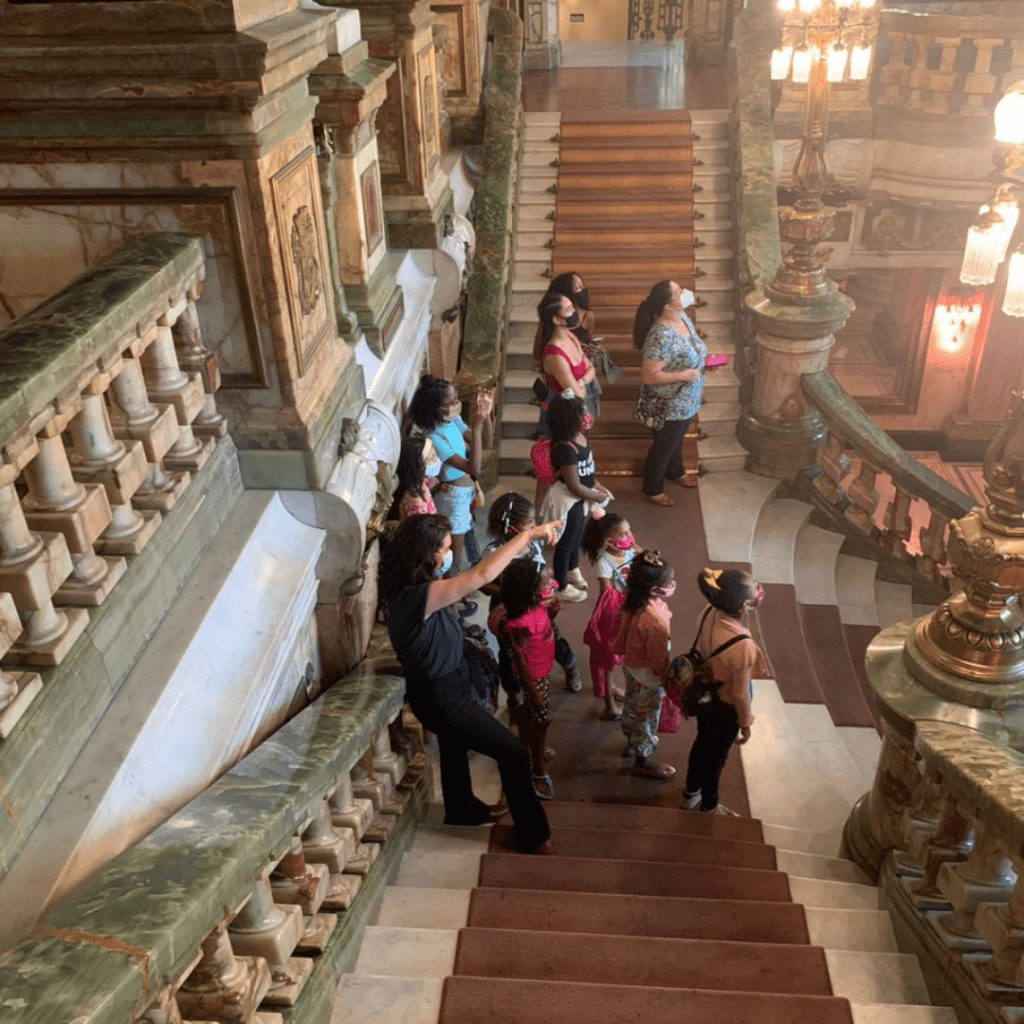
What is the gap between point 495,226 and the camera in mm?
7648

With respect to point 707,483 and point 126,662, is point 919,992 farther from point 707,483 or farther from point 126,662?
point 707,483

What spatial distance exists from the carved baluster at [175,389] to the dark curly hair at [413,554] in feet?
2.45

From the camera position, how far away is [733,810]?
4.77m

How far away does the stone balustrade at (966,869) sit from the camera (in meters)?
2.92

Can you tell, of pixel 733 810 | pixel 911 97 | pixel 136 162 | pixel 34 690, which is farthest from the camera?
pixel 911 97

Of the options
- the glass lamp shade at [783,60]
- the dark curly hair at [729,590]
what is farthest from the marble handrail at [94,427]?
the glass lamp shade at [783,60]

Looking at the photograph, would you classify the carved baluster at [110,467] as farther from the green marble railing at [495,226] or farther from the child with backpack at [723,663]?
the green marble railing at [495,226]

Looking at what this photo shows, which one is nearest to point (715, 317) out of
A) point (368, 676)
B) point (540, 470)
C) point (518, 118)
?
point (518, 118)

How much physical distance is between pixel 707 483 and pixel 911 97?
17.8 ft

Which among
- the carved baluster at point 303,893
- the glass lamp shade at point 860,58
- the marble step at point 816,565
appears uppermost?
the glass lamp shade at point 860,58

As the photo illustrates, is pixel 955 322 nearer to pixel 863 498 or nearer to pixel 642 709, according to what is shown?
pixel 863 498

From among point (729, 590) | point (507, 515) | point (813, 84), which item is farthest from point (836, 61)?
point (729, 590)

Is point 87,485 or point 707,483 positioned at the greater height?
point 87,485

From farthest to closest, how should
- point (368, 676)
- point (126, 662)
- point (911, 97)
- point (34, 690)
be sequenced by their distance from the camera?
point (911, 97) → point (368, 676) → point (126, 662) → point (34, 690)
